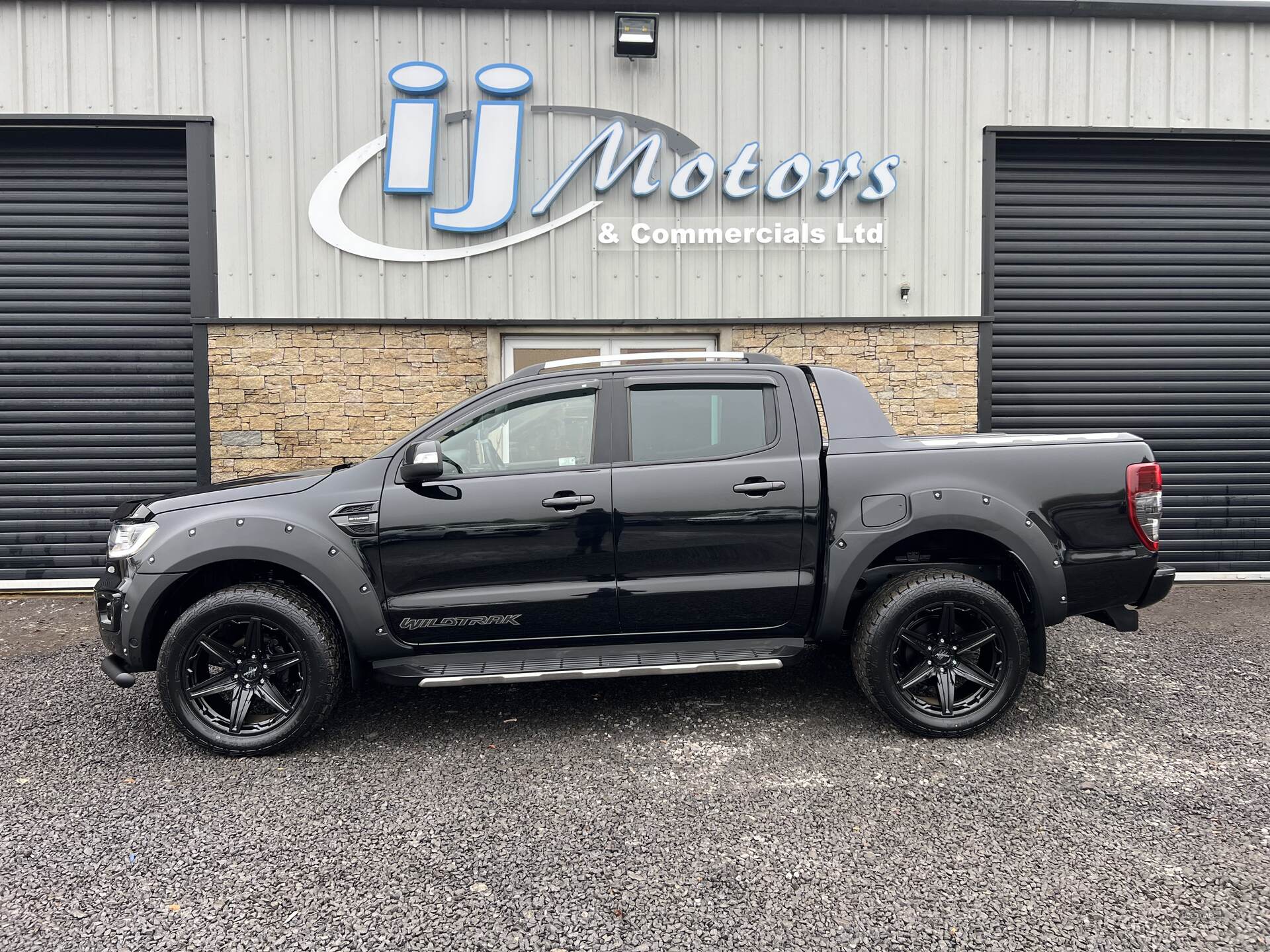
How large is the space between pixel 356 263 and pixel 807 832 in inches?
236

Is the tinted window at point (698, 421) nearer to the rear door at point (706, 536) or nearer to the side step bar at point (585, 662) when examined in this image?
the rear door at point (706, 536)

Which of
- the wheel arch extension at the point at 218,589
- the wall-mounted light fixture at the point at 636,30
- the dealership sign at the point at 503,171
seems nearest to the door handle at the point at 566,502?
the wheel arch extension at the point at 218,589

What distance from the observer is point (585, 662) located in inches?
138

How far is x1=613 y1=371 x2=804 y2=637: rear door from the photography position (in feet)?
11.5

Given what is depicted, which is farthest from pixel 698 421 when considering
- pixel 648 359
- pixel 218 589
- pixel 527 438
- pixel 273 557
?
pixel 218 589

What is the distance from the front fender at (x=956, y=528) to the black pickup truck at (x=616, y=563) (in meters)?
0.01

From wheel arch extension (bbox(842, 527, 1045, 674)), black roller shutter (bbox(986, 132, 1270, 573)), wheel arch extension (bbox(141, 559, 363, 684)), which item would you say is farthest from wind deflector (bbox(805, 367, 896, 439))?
black roller shutter (bbox(986, 132, 1270, 573))

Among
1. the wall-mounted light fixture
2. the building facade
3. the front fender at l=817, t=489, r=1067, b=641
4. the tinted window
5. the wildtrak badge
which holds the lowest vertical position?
the wildtrak badge

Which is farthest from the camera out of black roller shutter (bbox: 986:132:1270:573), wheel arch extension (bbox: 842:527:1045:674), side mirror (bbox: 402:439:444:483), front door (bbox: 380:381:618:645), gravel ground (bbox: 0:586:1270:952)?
black roller shutter (bbox: 986:132:1270:573)

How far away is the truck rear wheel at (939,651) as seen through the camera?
3467 millimetres

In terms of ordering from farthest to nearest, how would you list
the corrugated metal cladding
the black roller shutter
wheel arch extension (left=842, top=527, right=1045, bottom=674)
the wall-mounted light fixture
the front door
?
the black roller shutter < the corrugated metal cladding < the wall-mounted light fixture < wheel arch extension (left=842, top=527, right=1045, bottom=674) < the front door

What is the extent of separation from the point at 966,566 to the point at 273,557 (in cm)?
339

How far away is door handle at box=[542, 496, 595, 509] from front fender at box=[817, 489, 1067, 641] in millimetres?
1200

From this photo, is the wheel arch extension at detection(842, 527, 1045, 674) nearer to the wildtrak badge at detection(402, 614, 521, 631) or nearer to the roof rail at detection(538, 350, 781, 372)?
the roof rail at detection(538, 350, 781, 372)
